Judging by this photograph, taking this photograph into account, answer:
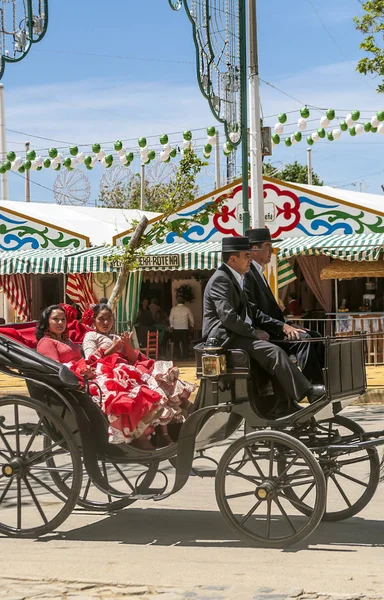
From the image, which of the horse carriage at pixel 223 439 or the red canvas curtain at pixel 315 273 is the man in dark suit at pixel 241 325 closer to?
the horse carriage at pixel 223 439

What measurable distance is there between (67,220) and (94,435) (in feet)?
Answer: 68.6

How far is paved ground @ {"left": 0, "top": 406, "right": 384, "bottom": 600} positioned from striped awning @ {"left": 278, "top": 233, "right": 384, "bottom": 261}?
13982 mm

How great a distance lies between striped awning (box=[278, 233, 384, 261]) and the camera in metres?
20.9

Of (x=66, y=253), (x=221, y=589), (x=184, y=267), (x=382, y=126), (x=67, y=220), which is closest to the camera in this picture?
→ (x=221, y=589)

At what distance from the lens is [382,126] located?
61.2ft

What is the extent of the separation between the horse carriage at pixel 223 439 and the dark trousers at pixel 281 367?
4.0 inches

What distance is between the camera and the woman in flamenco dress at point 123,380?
653 centimetres

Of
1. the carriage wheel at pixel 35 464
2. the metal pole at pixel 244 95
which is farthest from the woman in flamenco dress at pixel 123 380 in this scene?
the metal pole at pixel 244 95

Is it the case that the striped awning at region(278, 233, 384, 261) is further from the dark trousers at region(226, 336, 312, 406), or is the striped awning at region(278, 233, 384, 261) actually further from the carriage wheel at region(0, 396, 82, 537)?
the dark trousers at region(226, 336, 312, 406)

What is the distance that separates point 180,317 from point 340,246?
5425 millimetres

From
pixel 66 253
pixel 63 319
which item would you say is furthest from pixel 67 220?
pixel 63 319

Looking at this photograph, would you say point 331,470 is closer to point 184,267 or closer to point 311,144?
point 311,144

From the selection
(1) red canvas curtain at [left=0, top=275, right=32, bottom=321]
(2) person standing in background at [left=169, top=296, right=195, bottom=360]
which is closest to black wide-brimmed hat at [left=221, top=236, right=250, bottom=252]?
(2) person standing in background at [left=169, top=296, right=195, bottom=360]

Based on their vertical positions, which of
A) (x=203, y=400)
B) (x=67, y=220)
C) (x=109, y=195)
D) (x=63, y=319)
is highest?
(x=109, y=195)
